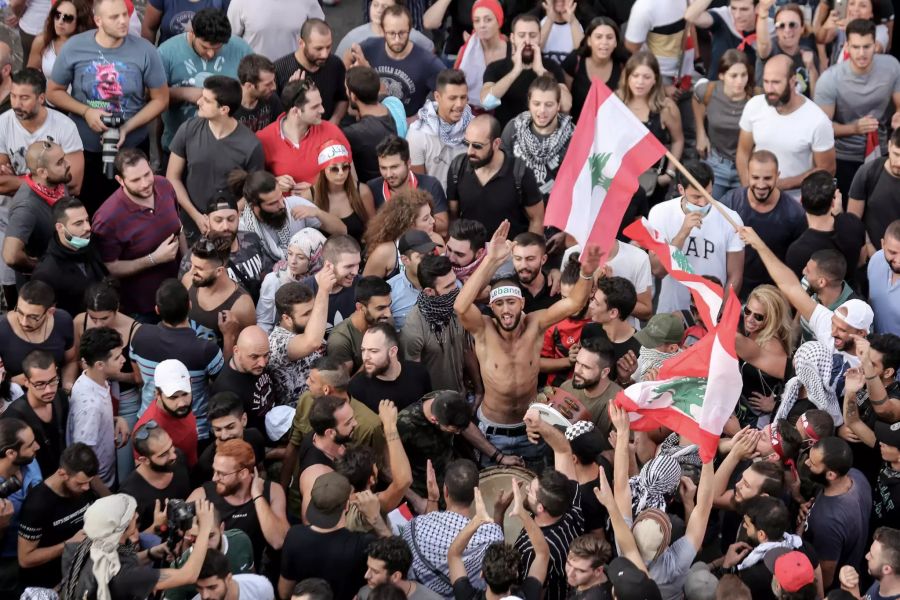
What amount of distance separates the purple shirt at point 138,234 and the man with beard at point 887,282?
4.78 m

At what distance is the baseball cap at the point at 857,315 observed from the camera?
902cm

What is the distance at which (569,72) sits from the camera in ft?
40.5

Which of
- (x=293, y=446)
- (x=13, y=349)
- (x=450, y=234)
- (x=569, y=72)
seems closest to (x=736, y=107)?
(x=569, y=72)

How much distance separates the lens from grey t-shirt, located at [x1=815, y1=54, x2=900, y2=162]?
39.2 ft

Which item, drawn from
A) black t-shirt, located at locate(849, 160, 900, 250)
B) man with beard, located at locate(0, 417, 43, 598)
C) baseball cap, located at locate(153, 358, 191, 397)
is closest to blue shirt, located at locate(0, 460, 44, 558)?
man with beard, located at locate(0, 417, 43, 598)

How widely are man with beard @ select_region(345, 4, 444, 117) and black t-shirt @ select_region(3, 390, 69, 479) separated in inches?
176

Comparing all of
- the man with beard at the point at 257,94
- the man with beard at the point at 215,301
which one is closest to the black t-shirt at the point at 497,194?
the man with beard at the point at 257,94

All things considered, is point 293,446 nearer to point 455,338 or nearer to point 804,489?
point 455,338

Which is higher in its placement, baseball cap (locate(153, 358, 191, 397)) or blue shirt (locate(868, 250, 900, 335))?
baseball cap (locate(153, 358, 191, 397))

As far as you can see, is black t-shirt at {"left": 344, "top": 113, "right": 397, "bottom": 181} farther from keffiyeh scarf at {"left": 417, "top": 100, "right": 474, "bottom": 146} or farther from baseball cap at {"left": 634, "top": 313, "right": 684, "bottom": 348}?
baseball cap at {"left": 634, "top": 313, "right": 684, "bottom": 348}

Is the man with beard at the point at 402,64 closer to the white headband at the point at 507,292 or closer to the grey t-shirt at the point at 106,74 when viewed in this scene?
the grey t-shirt at the point at 106,74

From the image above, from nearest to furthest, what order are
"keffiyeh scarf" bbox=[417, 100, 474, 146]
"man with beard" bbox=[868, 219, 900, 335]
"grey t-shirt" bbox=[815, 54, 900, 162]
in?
"man with beard" bbox=[868, 219, 900, 335], "keffiyeh scarf" bbox=[417, 100, 474, 146], "grey t-shirt" bbox=[815, 54, 900, 162]

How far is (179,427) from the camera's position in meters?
8.38

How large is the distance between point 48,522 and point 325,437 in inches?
60.7
